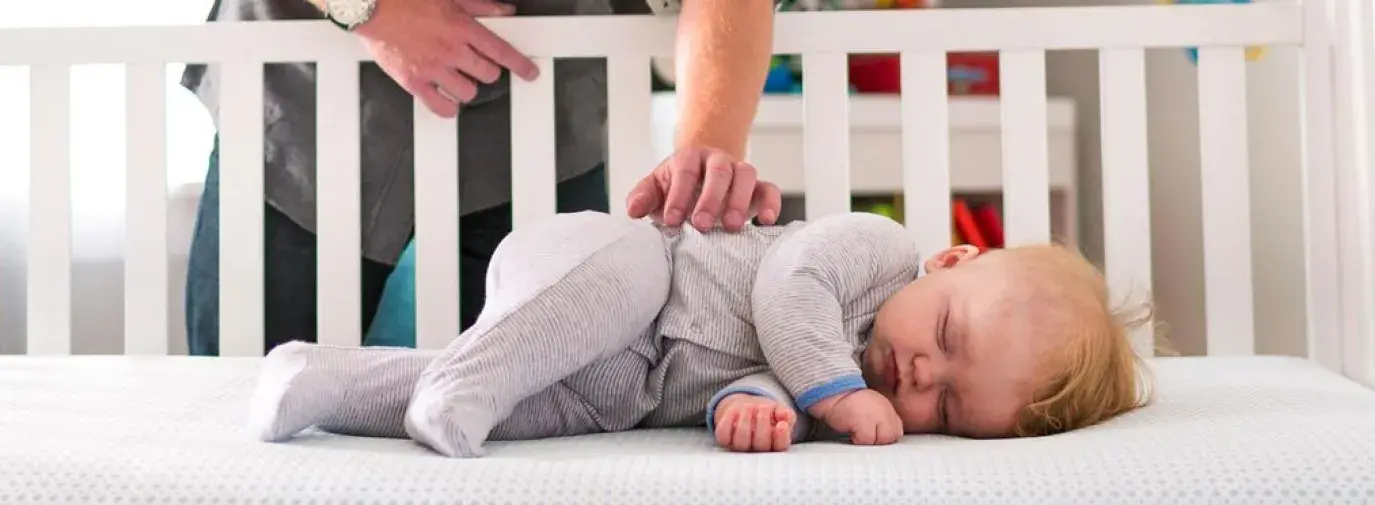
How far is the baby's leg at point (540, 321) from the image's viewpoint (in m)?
0.82

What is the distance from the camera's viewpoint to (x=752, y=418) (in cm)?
84

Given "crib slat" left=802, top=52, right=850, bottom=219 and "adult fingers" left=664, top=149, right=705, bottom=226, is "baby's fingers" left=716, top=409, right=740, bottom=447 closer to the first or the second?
"adult fingers" left=664, top=149, right=705, bottom=226

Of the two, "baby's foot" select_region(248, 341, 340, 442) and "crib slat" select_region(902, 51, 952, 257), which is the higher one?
"crib slat" select_region(902, 51, 952, 257)

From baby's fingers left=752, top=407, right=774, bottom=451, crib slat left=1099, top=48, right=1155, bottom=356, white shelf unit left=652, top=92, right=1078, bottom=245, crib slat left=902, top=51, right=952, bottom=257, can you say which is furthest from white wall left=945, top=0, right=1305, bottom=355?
baby's fingers left=752, top=407, right=774, bottom=451

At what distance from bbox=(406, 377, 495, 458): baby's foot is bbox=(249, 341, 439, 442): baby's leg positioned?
0.25ft

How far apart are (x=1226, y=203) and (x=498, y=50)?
75 centimetres

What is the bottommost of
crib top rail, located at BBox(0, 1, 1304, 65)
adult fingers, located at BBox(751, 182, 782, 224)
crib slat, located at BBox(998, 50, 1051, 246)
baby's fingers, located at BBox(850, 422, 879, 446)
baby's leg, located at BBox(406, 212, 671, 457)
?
baby's fingers, located at BBox(850, 422, 879, 446)

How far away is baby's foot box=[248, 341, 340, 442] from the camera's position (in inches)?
32.9

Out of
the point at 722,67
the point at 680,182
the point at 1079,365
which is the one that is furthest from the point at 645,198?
the point at 1079,365

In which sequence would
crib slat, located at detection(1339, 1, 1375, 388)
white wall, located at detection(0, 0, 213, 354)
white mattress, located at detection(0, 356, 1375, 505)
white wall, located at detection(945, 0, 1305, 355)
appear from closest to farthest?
1. white mattress, located at detection(0, 356, 1375, 505)
2. crib slat, located at detection(1339, 1, 1375, 388)
3. white wall, located at detection(945, 0, 1305, 355)
4. white wall, located at detection(0, 0, 213, 354)

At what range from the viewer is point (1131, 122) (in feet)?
4.51

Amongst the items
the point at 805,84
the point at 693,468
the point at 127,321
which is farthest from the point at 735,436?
the point at 127,321

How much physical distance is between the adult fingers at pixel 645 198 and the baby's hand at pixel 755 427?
12.1 inches

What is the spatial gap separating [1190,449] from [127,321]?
1073 mm
